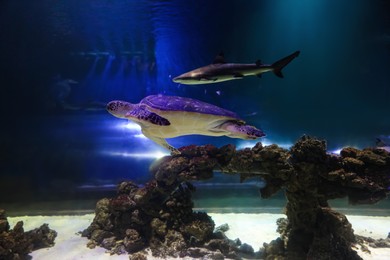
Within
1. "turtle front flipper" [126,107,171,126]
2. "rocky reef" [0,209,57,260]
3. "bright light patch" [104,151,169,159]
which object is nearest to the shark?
"turtle front flipper" [126,107,171,126]

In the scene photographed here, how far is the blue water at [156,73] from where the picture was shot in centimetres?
719

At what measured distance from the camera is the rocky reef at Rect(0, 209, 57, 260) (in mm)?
3986

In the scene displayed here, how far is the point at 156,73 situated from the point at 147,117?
5.29 metres

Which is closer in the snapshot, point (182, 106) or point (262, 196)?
point (182, 106)

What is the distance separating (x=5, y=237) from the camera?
405 cm

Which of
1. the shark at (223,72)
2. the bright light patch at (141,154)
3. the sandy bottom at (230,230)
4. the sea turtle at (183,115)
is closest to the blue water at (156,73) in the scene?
the bright light patch at (141,154)

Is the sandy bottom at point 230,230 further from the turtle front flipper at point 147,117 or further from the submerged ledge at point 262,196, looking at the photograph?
the turtle front flipper at point 147,117

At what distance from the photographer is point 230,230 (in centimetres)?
532

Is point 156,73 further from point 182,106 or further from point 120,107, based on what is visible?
point 182,106

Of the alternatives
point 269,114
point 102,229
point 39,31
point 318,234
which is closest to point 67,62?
point 39,31

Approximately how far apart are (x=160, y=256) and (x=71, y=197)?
3874 mm

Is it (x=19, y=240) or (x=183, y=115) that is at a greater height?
(x=183, y=115)

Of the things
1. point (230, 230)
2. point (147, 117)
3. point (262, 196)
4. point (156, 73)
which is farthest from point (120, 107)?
point (156, 73)

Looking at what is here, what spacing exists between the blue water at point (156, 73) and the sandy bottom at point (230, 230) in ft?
3.71
